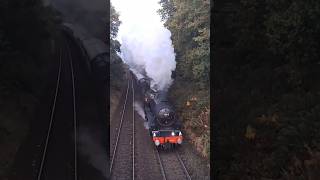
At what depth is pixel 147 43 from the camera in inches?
1235

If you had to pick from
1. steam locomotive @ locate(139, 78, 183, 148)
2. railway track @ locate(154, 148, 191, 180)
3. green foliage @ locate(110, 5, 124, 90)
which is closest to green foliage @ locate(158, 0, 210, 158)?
steam locomotive @ locate(139, 78, 183, 148)

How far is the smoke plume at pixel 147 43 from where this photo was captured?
26344 millimetres

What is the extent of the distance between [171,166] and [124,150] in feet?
8.99

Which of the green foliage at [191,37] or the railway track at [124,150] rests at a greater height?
the green foliage at [191,37]

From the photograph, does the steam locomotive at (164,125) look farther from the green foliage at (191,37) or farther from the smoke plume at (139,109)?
the smoke plume at (139,109)

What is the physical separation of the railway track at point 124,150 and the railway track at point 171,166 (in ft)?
4.10

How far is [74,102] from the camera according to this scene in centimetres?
2273

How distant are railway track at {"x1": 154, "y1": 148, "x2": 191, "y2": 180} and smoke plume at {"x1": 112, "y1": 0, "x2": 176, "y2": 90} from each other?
189 inches

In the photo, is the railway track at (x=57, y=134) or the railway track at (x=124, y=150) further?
the railway track at (x=124, y=150)
